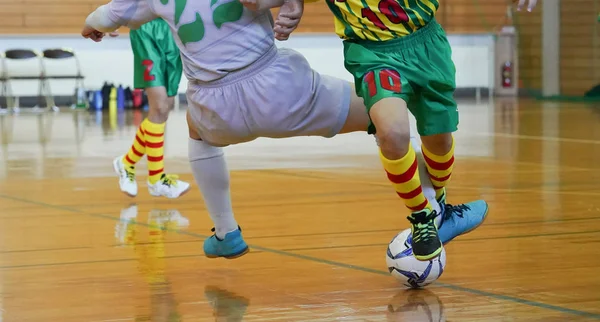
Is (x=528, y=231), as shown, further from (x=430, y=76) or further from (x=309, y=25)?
(x=309, y=25)

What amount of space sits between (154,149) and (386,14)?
7.70 ft

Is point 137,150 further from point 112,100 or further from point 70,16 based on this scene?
point 70,16

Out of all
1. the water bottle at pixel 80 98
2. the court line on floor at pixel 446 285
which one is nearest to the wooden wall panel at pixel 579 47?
the water bottle at pixel 80 98

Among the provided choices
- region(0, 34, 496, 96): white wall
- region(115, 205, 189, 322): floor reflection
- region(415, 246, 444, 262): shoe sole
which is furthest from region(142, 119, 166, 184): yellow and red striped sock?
region(0, 34, 496, 96): white wall

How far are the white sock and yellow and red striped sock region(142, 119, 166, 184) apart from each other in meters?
1.88

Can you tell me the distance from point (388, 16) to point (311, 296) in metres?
0.79

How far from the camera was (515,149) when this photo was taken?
7.16 m

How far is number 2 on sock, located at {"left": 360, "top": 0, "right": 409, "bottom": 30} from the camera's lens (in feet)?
9.48

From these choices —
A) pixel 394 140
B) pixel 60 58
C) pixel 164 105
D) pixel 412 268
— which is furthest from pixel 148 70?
pixel 60 58

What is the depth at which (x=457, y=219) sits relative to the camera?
309 cm

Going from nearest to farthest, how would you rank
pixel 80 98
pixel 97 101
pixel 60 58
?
pixel 60 58 → pixel 97 101 → pixel 80 98

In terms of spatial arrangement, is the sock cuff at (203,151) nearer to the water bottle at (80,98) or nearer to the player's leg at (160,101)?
the player's leg at (160,101)

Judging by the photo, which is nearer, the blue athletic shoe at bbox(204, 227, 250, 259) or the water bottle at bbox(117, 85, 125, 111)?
the blue athletic shoe at bbox(204, 227, 250, 259)

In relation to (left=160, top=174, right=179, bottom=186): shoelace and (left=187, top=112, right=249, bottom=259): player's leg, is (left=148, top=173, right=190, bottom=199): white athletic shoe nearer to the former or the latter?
(left=160, top=174, right=179, bottom=186): shoelace
